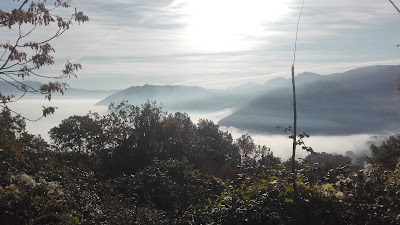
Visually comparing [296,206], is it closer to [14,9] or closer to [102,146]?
[14,9]

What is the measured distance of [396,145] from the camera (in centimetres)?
2456

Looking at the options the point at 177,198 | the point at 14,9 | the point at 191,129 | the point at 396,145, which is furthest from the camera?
the point at 191,129

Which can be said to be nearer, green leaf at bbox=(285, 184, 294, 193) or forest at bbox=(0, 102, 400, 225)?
forest at bbox=(0, 102, 400, 225)

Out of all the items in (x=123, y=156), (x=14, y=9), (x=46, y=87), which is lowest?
(x=123, y=156)

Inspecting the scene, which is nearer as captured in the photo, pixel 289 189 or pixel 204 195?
pixel 289 189

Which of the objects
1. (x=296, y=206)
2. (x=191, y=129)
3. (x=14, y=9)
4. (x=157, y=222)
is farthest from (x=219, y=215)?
(x=191, y=129)

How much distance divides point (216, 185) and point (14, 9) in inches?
263

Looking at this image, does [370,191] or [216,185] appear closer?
[370,191]

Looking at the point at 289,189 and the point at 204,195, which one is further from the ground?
the point at 289,189

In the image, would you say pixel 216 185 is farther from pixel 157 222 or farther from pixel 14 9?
pixel 14 9

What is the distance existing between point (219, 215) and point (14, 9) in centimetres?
545

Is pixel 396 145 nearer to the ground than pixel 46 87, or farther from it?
nearer to the ground

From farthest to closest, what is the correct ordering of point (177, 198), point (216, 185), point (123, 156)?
1. point (123, 156)
2. point (177, 198)
3. point (216, 185)

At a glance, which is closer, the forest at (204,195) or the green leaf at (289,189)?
the forest at (204,195)
